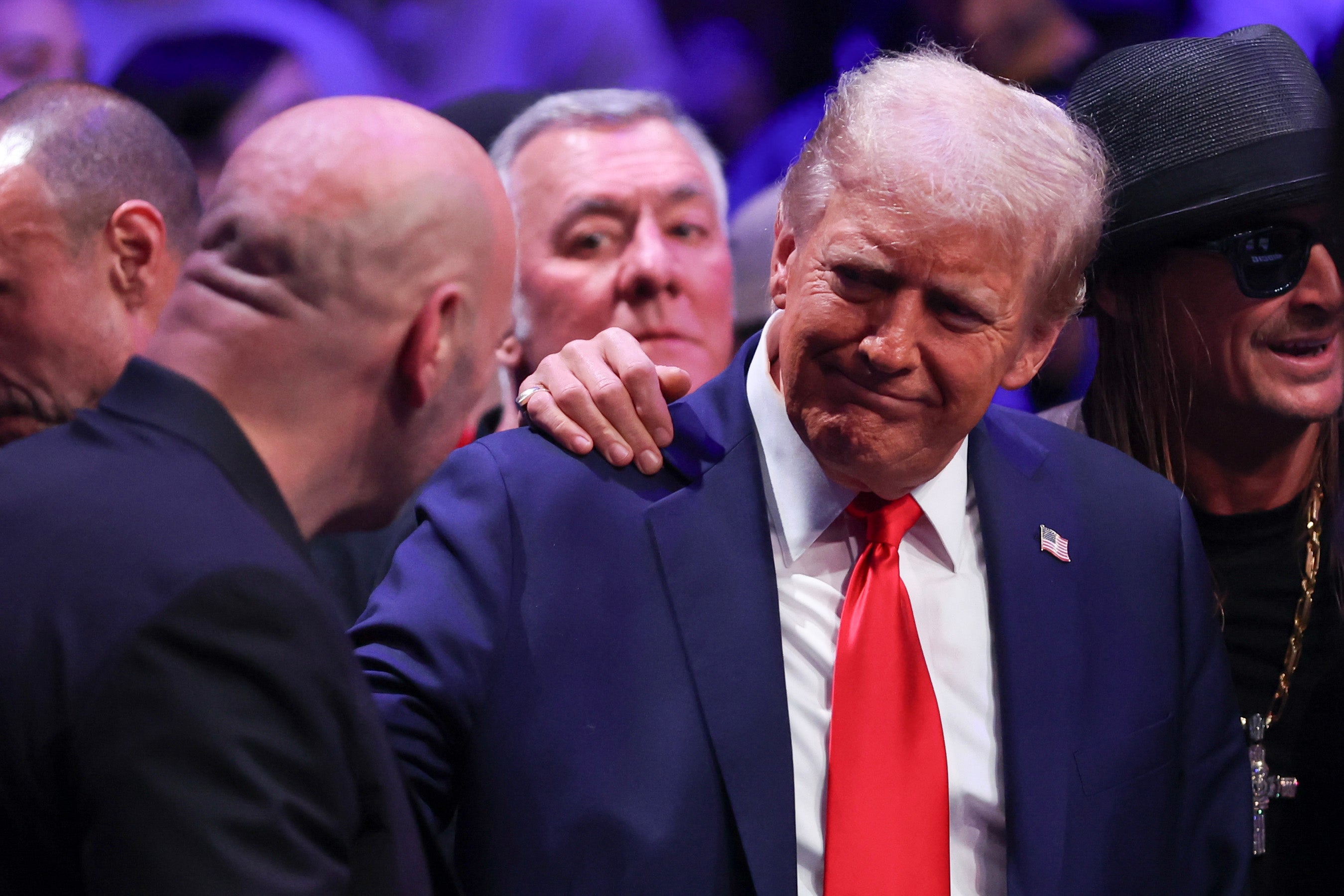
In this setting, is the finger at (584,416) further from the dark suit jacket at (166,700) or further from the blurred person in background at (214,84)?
the blurred person in background at (214,84)

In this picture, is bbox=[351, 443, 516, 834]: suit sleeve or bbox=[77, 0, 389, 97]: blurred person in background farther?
bbox=[77, 0, 389, 97]: blurred person in background

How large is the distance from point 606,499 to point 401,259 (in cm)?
50

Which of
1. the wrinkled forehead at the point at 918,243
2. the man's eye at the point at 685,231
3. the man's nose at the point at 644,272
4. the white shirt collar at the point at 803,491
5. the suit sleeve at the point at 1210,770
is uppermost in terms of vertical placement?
the wrinkled forehead at the point at 918,243

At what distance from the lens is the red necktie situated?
1.53 metres

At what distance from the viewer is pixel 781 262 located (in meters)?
1.83

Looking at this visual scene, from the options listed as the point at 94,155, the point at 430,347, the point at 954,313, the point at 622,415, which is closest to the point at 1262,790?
the point at 954,313

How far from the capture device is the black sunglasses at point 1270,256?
204cm

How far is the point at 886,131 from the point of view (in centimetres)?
167

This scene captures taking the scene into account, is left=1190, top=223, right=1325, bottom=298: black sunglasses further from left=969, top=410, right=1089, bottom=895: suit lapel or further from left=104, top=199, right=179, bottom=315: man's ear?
left=104, top=199, right=179, bottom=315: man's ear

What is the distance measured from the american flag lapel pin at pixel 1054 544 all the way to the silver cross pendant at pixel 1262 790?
1.62ft

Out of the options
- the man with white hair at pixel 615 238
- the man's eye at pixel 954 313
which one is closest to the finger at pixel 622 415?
the man's eye at pixel 954 313

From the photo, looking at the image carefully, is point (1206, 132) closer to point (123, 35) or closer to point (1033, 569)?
point (1033, 569)

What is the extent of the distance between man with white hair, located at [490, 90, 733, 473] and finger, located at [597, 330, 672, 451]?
0.97 meters

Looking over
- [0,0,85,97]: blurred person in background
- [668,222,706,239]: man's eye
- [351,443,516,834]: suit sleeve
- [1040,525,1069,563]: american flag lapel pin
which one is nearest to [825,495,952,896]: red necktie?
[1040,525,1069,563]: american flag lapel pin
